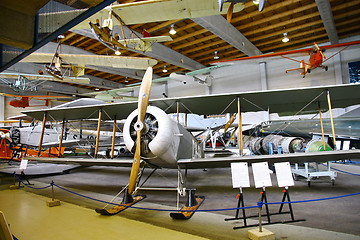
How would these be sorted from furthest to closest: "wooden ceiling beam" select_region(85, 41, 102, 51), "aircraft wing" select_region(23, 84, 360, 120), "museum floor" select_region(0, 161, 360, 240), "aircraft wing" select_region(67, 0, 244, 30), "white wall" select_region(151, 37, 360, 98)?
"white wall" select_region(151, 37, 360, 98), "wooden ceiling beam" select_region(85, 41, 102, 51), "aircraft wing" select_region(67, 0, 244, 30), "aircraft wing" select_region(23, 84, 360, 120), "museum floor" select_region(0, 161, 360, 240)

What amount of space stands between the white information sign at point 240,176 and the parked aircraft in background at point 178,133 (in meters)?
0.98

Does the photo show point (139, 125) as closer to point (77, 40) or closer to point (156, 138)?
point (156, 138)

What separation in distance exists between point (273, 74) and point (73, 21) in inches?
583

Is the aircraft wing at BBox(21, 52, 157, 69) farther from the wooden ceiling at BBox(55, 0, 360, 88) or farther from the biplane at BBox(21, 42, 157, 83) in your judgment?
the wooden ceiling at BBox(55, 0, 360, 88)

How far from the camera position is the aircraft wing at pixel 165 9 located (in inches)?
253

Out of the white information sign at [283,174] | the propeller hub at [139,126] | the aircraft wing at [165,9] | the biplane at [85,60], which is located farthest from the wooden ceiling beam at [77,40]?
the white information sign at [283,174]

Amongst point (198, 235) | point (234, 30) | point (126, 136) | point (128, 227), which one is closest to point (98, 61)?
point (234, 30)

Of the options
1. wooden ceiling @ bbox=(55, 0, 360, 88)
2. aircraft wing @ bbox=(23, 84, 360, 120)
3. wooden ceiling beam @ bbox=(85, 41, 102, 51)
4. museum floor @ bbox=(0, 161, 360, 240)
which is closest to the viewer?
museum floor @ bbox=(0, 161, 360, 240)

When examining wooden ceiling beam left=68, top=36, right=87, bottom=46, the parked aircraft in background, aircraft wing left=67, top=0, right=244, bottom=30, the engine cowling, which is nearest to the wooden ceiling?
wooden ceiling beam left=68, top=36, right=87, bottom=46

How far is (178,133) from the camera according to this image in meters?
4.36

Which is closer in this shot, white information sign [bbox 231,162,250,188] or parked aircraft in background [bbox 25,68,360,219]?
white information sign [bbox 231,162,250,188]

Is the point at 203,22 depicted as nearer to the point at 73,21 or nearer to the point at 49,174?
the point at 73,21

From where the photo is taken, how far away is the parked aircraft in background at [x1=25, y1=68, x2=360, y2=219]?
3.81 m

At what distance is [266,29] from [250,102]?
7433 mm
